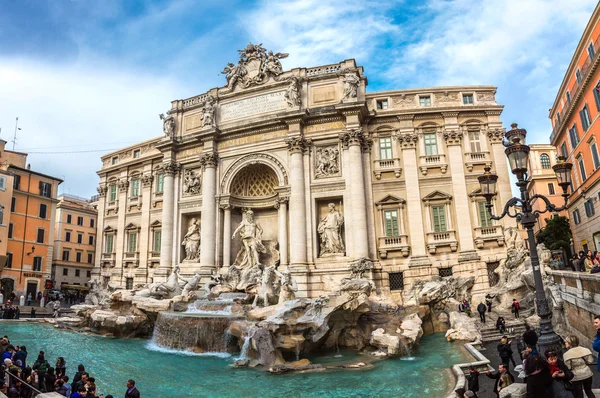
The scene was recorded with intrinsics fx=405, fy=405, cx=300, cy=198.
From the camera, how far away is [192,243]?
83.9 ft

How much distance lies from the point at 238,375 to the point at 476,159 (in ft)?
56.7

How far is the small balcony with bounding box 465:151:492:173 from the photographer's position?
22.2m

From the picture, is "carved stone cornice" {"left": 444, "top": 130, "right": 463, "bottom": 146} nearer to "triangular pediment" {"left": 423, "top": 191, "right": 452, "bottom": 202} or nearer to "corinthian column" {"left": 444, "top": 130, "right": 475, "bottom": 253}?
"corinthian column" {"left": 444, "top": 130, "right": 475, "bottom": 253}

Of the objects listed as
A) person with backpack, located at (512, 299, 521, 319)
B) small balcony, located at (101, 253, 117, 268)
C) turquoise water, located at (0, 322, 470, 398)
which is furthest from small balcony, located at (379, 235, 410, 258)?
small balcony, located at (101, 253, 117, 268)

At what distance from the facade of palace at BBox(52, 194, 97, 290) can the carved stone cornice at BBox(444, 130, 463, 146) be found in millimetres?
34952

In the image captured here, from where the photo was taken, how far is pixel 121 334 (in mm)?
18344

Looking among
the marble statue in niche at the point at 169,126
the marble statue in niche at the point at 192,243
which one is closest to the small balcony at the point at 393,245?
the marble statue in niche at the point at 192,243

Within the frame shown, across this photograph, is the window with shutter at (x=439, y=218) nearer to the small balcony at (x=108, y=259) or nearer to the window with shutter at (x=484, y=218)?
the window with shutter at (x=484, y=218)

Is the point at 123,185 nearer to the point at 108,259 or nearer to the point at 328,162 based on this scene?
the point at 108,259

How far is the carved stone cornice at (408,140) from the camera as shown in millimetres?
22781

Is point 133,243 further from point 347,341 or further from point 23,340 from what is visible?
point 347,341

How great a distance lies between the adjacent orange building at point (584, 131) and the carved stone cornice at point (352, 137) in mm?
11381

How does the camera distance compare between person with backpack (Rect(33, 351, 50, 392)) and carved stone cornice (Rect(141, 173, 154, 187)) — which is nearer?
person with backpack (Rect(33, 351, 50, 392))

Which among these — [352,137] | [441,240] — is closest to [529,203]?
[441,240]
